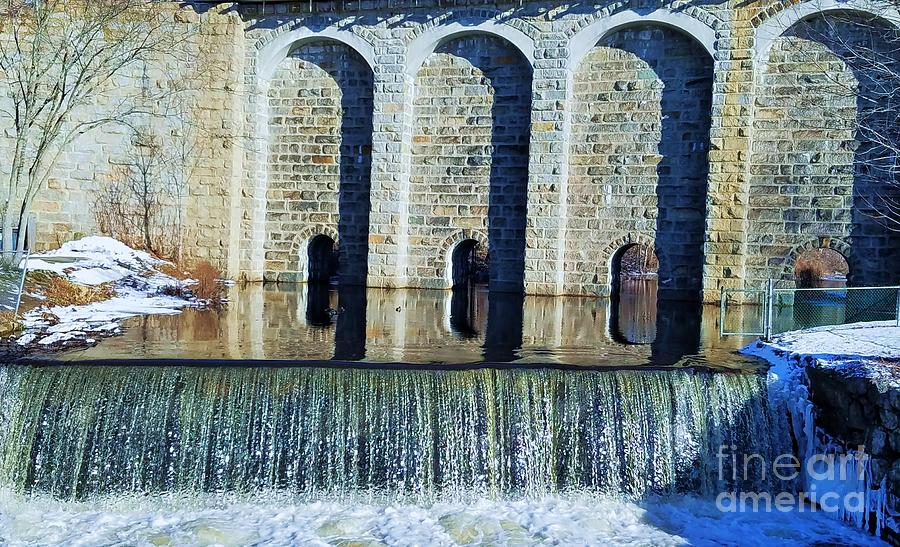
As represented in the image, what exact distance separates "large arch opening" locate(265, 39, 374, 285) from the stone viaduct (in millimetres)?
47

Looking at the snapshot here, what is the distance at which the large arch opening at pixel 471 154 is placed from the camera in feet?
63.0

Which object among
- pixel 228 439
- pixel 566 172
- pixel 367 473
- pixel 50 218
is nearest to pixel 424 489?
pixel 367 473

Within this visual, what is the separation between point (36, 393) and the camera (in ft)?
27.9

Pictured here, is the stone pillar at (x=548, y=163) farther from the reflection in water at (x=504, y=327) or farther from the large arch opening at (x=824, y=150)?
the large arch opening at (x=824, y=150)

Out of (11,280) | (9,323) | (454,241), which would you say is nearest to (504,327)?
(454,241)

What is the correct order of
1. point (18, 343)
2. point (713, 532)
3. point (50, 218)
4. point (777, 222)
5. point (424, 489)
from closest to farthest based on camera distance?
point (713, 532)
point (424, 489)
point (18, 343)
point (777, 222)
point (50, 218)

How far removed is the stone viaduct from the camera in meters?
17.3

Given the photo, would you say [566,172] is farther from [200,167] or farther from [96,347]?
Result: [96,347]

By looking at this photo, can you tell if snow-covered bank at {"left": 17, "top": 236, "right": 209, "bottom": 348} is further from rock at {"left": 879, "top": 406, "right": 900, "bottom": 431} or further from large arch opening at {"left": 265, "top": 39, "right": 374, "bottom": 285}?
rock at {"left": 879, "top": 406, "right": 900, "bottom": 431}

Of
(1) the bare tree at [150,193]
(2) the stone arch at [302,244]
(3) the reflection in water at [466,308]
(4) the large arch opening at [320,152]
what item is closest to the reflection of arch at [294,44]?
(4) the large arch opening at [320,152]

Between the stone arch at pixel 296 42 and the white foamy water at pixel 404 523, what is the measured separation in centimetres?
1329

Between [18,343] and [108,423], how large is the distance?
2.53 m

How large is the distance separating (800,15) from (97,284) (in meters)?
14.0

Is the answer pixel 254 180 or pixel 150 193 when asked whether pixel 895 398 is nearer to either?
pixel 254 180
